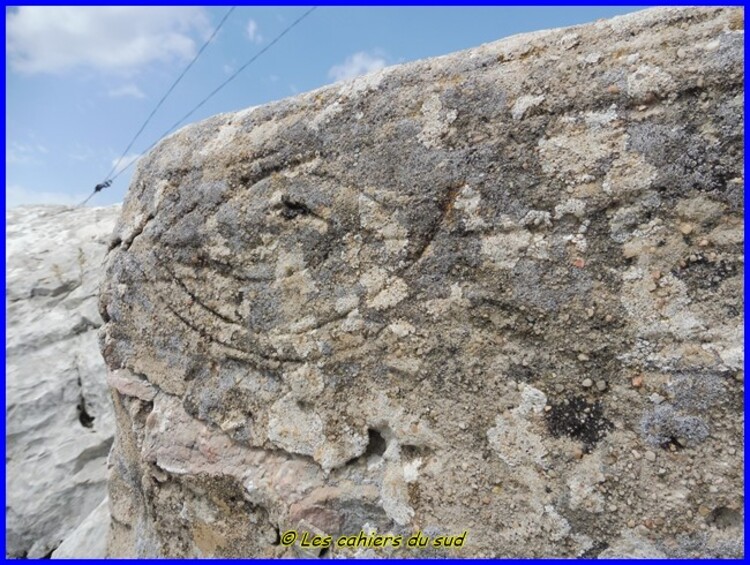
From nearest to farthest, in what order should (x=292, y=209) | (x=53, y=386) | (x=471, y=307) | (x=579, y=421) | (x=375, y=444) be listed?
(x=579, y=421)
(x=471, y=307)
(x=375, y=444)
(x=292, y=209)
(x=53, y=386)

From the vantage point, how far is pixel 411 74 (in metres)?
1.87

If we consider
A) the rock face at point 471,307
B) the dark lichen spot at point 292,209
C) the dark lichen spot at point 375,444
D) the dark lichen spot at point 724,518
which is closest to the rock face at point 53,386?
the rock face at point 471,307

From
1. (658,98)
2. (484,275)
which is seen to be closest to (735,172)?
(658,98)

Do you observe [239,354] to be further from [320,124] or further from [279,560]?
[320,124]

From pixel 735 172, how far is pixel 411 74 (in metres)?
1.00

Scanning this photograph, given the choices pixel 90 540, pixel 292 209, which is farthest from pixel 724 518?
pixel 90 540

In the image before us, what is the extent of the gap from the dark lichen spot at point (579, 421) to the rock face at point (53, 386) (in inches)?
128

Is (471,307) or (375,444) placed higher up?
(471,307)

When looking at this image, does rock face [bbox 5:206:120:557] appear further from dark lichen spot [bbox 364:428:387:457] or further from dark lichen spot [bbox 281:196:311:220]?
dark lichen spot [bbox 281:196:311:220]

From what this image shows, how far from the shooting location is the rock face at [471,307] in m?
1.46

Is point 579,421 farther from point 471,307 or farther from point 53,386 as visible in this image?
point 53,386

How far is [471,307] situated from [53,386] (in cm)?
366

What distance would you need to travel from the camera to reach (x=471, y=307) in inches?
66.6

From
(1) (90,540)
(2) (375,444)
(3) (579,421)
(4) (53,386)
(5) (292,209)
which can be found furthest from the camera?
(4) (53,386)
